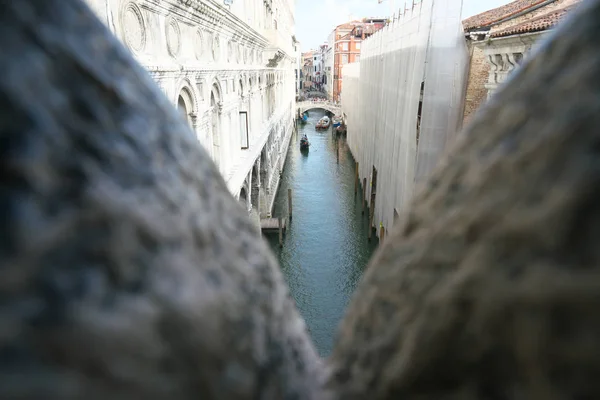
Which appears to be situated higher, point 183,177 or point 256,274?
point 183,177

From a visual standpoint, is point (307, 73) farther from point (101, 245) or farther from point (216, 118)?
point (101, 245)

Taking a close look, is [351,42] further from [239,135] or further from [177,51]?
[177,51]

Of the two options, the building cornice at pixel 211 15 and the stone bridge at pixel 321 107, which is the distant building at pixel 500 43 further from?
the stone bridge at pixel 321 107

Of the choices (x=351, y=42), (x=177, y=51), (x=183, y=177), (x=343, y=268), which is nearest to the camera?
(x=183, y=177)

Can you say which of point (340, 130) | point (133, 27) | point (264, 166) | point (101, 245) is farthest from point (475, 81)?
point (340, 130)

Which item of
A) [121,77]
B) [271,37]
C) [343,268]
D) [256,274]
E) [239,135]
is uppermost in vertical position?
[271,37]

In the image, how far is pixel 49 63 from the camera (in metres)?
0.42

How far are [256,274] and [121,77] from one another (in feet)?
1.13

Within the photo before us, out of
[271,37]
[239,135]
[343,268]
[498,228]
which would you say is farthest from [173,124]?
[271,37]

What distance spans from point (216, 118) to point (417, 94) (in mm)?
4100

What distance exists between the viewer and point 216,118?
7578mm

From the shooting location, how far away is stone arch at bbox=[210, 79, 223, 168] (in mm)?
7281

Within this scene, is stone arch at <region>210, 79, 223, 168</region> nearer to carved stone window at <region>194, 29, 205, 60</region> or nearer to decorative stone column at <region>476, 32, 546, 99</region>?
carved stone window at <region>194, 29, 205, 60</region>

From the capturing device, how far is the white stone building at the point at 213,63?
4.29 meters
